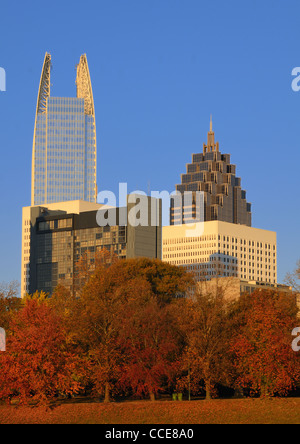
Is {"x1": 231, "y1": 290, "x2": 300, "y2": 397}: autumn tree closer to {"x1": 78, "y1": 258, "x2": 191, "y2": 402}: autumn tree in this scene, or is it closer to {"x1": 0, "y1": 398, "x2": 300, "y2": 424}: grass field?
{"x1": 0, "y1": 398, "x2": 300, "y2": 424}: grass field

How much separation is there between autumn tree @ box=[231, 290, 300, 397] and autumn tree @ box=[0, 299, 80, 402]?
64.8 feet

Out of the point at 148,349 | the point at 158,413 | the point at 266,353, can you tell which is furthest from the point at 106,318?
the point at 266,353

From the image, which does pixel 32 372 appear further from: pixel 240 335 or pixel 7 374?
pixel 240 335

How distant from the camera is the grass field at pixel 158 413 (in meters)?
91.6

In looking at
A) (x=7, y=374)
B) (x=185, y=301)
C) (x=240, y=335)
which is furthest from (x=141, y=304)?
(x=7, y=374)

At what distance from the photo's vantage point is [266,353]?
10038 cm

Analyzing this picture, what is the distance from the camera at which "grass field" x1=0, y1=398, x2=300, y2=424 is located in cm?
9156

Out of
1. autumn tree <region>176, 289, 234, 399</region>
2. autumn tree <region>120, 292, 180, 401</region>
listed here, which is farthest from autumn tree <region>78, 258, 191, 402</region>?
autumn tree <region>176, 289, 234, 399</region>

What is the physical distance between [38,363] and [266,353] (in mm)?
26051

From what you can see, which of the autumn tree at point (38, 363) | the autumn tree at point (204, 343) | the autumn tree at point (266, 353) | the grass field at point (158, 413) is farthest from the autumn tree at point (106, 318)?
the autumn tree at point (266, 353)

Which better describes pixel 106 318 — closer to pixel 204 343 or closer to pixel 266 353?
pixel 204 343

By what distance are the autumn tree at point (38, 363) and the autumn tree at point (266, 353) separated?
19747 millimetres

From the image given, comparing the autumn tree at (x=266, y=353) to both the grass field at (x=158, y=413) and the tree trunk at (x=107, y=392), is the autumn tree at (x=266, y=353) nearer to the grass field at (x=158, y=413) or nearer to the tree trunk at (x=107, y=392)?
the grass field at (x=158, y=413)

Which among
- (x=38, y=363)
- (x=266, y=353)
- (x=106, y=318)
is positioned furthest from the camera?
(x=106, y=318)
